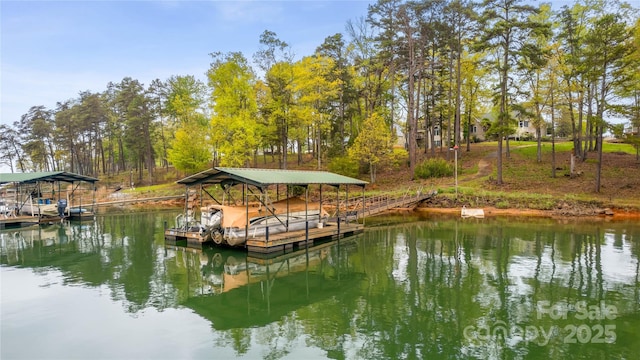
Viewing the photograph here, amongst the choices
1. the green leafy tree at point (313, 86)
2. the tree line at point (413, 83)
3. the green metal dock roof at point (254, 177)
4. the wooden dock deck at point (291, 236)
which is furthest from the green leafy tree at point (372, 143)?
the green metal dock roof at point (254, 177)

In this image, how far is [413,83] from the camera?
38.5 m

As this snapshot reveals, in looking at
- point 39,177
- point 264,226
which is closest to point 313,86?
point 264,226

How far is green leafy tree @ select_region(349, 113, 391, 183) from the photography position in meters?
36.4

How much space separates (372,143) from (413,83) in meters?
8.31

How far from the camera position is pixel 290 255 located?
18203mm

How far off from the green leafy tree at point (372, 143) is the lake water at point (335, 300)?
55.6ft

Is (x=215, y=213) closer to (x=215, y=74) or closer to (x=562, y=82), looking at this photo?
(x=215, y=74)

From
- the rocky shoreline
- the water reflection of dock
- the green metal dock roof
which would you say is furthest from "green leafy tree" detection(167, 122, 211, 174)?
the rocky shoreline

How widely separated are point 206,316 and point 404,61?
3317cm

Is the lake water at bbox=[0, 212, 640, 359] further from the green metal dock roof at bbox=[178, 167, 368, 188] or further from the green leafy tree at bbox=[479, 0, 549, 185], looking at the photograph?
the green leafy tree at bbox=[479, 0, 549, 185]

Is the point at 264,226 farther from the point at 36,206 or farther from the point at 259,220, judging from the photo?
the point at 36,206

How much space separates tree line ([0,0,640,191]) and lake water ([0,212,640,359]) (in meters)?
15.6

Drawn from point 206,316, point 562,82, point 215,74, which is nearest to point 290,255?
point 206,316

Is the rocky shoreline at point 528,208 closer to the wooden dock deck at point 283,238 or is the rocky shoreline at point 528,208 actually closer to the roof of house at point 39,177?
the wooden dock deck at point 283,238
